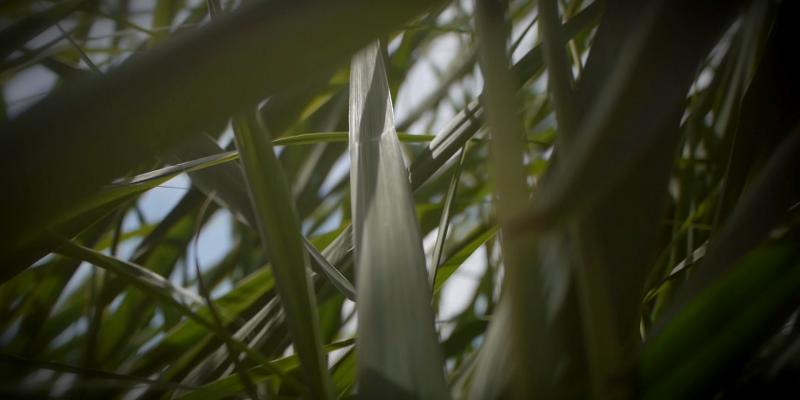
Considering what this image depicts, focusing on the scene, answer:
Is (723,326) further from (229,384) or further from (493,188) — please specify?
(229,384)

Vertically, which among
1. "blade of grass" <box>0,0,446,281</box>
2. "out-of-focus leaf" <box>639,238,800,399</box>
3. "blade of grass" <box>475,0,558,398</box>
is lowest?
"out-of-focus leaf" <box>639,238,800,399</box>

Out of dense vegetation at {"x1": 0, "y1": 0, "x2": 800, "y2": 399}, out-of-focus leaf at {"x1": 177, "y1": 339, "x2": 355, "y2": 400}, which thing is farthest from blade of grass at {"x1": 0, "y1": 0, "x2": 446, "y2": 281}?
out-of-focus leaf at {"x1": 177, "y1": 339, "x2": 355, "y2": 400}

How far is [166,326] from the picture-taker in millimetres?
393

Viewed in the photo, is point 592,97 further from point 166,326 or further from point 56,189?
point 166,326

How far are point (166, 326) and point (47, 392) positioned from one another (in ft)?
0.70

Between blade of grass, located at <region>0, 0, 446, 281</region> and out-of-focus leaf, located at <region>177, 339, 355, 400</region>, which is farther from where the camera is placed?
out-of-focus leaf, located at <region>177, 339, 355, 400</region>

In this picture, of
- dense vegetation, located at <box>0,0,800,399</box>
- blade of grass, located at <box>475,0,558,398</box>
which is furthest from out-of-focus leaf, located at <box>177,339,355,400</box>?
blade of grass, located at <box>475,0,558,398</box>

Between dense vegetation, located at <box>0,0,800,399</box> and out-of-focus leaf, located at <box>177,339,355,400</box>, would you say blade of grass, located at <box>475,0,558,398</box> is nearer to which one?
dense vegetation, located at <box>0,0,800,399</box>

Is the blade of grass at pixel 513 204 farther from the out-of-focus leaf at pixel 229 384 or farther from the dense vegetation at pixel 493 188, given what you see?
the out-of-focus leaf at pixel 229 384

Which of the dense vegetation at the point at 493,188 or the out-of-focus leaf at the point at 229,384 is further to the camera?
the out-of-focus leaf at the point at 229,384

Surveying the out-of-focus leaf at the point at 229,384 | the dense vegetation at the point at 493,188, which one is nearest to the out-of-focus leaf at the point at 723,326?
the dense vegetation at the point at 493,188

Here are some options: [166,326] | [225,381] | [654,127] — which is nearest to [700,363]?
[654,127]

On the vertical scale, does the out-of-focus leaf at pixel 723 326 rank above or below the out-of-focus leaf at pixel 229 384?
below

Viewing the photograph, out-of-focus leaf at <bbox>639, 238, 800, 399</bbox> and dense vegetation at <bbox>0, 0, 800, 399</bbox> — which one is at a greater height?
dense vegetation at <bbox>0, 0, 800, 399</bbox>
